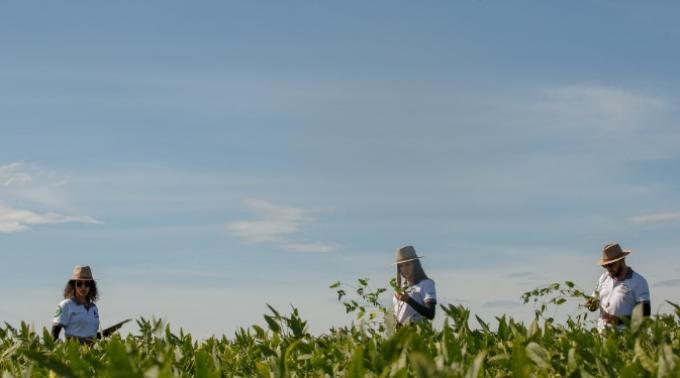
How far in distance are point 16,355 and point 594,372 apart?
3.54 meters

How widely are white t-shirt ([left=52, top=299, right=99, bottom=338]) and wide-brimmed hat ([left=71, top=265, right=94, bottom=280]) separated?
61cm

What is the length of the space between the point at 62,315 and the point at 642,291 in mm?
8176

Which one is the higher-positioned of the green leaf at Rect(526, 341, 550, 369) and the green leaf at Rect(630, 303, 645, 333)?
the green leaf at Rect(630, 303, 645, 333)

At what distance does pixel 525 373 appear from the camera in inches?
86.4

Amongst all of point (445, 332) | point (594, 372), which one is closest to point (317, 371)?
point (445, 332)

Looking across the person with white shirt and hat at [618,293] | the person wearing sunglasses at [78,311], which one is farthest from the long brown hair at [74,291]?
the person with white shirt and hat at [618,293]

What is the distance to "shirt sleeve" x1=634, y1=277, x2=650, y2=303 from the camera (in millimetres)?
11180

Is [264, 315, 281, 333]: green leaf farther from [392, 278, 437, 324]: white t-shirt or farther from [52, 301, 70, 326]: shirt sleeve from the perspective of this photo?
[52, 301, 70, 326]: shirt sleeve

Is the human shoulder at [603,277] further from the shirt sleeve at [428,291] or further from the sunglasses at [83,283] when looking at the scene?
the sunglasses at [83,283]

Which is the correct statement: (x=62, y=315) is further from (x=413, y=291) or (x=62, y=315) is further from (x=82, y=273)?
(x=413, y=291)

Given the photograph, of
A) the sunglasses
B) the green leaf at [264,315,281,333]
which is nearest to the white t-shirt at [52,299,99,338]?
the sunglasses

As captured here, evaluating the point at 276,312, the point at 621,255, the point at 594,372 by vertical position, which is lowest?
the point at 594,372

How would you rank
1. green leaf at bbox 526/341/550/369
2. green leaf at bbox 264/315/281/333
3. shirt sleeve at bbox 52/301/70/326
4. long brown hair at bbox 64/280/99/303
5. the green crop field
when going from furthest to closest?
long brown hair at bbox 64/280/99/303, shirt sleeve at bbox 52/301/70/326, green leaf at bbox 264/315/281/333, green leaf at bbox 526/341/550/369, the green crop field

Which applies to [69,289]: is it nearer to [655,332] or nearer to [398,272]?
[398,272]
